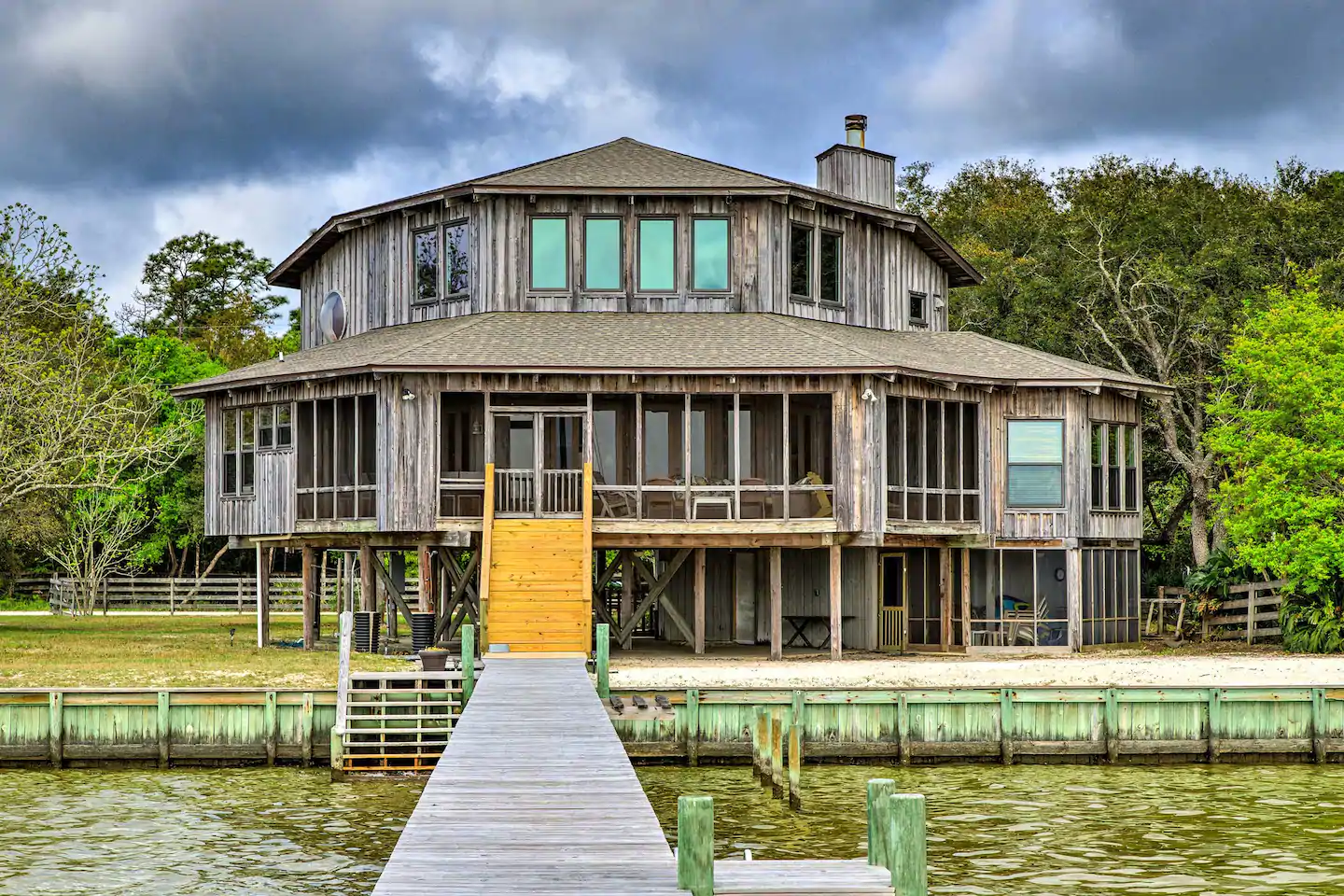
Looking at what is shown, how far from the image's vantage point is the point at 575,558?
92.8ft

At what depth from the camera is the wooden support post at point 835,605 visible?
98.9 ft

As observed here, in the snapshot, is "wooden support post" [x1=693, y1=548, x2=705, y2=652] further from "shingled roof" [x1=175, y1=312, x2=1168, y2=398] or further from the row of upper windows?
the row of upper windows

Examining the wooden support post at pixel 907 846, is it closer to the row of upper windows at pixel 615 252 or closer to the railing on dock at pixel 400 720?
the railing on dock at pixel 400 720

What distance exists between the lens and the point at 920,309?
126ft

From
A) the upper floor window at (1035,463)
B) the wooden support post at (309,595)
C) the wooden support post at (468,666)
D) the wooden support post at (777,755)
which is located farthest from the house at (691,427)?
the wooden support post at (777,755)

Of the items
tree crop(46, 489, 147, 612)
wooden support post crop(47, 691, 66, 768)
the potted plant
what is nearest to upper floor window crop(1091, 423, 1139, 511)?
the potted plant

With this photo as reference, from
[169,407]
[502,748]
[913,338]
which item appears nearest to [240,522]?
[913,338]

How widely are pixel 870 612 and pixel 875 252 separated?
8.28 meters

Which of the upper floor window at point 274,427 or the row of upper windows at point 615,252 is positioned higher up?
the row of upper windows at point 615,252

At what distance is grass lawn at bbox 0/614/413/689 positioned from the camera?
26.1m

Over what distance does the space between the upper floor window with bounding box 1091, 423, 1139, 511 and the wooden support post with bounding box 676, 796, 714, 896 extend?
25581 millimetres

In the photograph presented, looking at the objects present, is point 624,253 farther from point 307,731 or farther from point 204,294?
point 204,294

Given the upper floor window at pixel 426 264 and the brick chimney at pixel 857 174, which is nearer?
the upper floor window at pixel 426 264

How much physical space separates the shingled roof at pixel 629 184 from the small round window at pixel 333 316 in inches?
50.2
